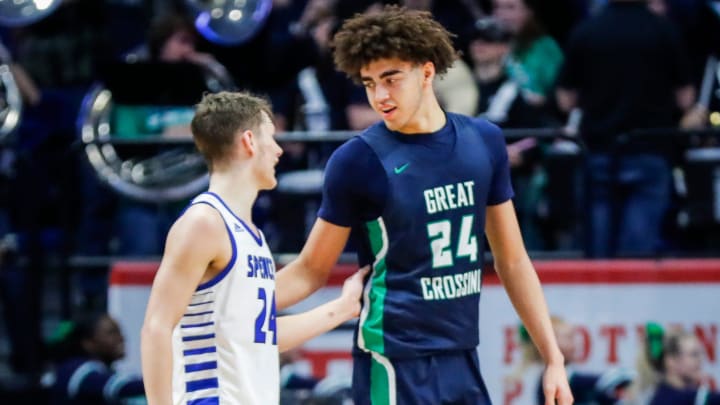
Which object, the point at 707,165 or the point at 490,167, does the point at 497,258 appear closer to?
the point at 490,167

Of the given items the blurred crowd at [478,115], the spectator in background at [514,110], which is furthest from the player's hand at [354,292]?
the spectator in background at [514,110]

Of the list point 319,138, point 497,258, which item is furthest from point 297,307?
point 497,258

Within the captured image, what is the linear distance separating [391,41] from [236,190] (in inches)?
28.1

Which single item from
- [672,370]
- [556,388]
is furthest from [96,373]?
[556,388]

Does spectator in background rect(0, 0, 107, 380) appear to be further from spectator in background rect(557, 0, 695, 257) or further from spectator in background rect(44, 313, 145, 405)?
spectator in background rect(557, 0, 695, 257)

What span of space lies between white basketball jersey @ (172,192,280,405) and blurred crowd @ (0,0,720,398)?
3.80 metres

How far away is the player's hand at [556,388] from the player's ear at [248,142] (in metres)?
1.26

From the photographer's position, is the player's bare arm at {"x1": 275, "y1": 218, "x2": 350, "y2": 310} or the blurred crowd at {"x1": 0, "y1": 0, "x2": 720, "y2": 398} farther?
the blurred crowd at {"x1": 0, "y1": 0, "x2": 720, "y2": 398}

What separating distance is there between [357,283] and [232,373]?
2.03 feet

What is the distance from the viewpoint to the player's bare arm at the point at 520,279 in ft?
17.5

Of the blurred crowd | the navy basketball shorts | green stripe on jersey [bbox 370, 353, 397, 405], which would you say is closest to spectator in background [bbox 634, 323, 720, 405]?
the blurred crowd

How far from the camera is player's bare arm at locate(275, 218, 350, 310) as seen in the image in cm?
538

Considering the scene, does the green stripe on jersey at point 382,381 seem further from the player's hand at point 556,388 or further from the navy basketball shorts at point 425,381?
the player's hand at point 556,388

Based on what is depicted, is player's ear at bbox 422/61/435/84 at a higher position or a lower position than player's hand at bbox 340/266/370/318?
higher
